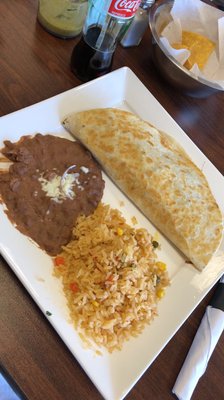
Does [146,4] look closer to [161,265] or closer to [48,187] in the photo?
[48,187]

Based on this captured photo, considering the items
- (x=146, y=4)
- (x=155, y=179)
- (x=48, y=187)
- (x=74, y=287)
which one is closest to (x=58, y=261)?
(x=74, y=287)

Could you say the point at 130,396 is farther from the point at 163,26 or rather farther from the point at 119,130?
the point at 163,26

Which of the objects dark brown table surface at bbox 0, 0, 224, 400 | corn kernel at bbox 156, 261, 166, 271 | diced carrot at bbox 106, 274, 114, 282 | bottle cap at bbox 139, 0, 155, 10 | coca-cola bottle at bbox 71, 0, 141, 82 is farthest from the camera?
bottle cap at bbox 139, 0, 155, 10

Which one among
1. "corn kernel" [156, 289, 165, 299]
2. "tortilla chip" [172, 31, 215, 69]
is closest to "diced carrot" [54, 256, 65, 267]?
"corn kernel" [156, 289, 165, 299]

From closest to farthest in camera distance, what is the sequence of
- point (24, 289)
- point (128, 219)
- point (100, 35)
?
point (24, 289) → point (128, 219) → point (100, 35)

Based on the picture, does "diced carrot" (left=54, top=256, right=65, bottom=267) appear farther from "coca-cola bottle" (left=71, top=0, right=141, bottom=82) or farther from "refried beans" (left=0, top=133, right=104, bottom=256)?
"coca-cola bottle" (left=71, top=0, right=141, bottom=82)

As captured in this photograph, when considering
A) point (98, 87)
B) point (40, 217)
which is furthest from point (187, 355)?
point (98, 87)
